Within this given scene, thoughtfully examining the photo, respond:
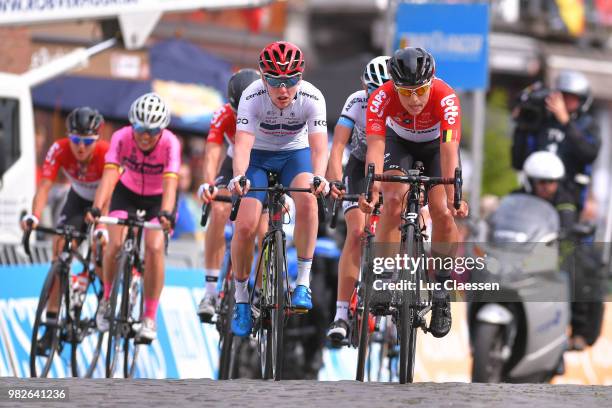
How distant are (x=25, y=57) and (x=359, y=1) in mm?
18003

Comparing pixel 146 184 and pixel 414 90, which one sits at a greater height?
pixel 414 90

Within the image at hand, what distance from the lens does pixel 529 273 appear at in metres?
13.0

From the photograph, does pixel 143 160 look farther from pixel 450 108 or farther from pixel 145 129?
pixel 450 108

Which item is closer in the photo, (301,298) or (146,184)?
(301,298)

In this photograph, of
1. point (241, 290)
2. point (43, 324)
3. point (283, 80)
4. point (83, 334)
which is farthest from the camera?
point (83, 334)

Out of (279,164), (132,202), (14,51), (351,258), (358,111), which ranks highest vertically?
(14,51)

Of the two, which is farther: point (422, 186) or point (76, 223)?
point (76, 223)

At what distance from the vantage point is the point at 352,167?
41.8 ft

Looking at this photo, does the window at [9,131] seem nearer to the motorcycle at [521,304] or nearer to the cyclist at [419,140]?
the motorcycle at [521,304]

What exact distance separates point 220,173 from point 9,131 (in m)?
5.67

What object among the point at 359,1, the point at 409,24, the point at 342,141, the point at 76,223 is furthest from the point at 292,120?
the point at 359,1

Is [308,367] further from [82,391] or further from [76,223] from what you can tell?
[82,391]

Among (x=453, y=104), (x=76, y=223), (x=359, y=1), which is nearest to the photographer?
(x=453, y=104)

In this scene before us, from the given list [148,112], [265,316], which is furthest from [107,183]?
[265,316]
